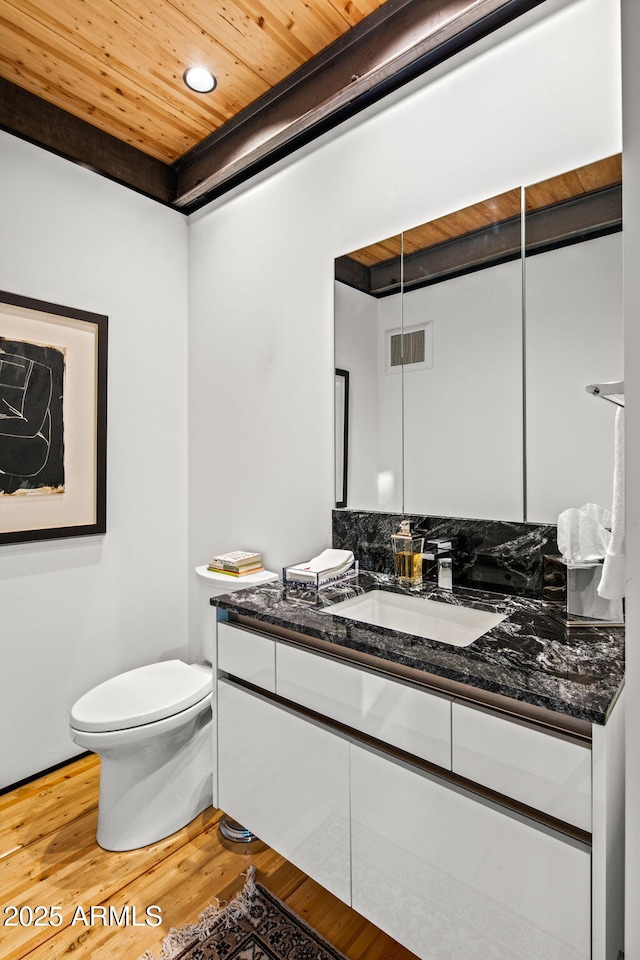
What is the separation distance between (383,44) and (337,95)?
212 mm

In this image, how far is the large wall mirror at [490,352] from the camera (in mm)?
1423

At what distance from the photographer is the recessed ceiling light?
1.92 meters

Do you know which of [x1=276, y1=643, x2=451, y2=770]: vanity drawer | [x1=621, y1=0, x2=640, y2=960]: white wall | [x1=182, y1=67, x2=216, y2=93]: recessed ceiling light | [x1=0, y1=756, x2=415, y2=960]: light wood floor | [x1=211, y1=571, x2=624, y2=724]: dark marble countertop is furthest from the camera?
[x1=182, y1=67, x2=216, y2=93]: recessed ceiling light

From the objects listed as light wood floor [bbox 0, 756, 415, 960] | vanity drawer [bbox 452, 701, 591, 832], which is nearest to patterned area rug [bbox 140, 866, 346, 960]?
light wood floor [bbox 0, 756, 415, 960]

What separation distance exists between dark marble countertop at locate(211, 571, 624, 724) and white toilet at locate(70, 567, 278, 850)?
16.4 inches

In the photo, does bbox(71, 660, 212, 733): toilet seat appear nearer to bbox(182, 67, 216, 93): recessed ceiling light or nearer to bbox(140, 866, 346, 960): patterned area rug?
bbox(140, 866, 346, 960): patterned area rug

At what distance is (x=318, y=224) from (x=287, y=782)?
1.97 meters

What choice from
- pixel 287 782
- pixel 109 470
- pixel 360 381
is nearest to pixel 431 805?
pixel 287 782

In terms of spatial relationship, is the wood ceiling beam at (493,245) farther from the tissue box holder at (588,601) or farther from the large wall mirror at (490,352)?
the tissue box holder at (588,601)

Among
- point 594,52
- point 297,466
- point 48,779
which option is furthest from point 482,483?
point 48,779

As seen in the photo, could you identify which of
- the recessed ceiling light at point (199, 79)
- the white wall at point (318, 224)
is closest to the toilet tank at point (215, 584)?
the white wall at point (318, 224)

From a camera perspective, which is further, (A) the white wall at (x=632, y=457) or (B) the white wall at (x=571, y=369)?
(B) the white wall at (x=571, y=369)

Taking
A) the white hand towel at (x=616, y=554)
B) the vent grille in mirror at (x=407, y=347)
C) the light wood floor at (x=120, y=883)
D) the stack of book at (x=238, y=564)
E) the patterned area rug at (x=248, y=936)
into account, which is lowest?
the light wood floor at (x=120, y=883)

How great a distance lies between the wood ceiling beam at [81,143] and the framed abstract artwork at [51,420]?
652 millimetres
